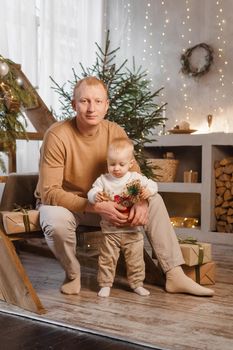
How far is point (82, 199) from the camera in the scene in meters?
2.47

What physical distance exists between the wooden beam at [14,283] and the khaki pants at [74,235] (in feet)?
0.70

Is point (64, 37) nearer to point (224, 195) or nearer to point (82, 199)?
point (224, 195)

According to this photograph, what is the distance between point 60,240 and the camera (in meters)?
2.43

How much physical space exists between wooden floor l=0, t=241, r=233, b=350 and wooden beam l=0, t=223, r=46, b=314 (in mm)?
48

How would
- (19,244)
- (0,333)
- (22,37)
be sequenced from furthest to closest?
(22,37), (19,244), (0,333)

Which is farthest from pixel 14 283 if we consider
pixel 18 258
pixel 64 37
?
pixel 64 37

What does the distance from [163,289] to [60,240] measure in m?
0.58

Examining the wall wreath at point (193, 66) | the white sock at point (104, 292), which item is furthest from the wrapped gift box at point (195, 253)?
the wall wreath at point (193, 66)

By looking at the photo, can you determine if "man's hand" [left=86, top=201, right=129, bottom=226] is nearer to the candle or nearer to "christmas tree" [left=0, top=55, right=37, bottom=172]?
"christmas tree" [left=0, top=55, right=37, bottom=172]

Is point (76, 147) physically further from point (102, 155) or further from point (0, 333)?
point (0, 333)

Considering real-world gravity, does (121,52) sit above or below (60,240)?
above

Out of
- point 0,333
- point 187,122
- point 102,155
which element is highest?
point 187,122

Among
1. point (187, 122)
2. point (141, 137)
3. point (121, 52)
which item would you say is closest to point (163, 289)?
point (141, 137)

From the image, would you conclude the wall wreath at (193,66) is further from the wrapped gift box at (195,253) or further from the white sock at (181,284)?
the white sock at (181,284)
